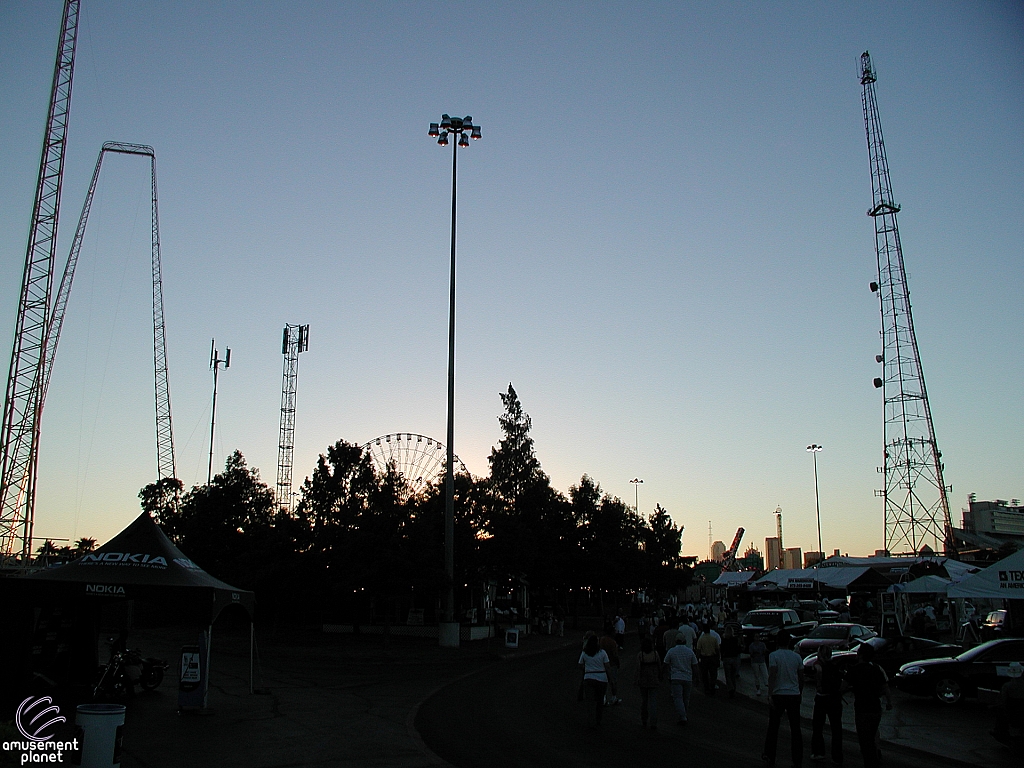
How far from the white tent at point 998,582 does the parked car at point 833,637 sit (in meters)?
3.98

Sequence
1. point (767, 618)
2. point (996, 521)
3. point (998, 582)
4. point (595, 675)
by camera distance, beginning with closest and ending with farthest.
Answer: point (595, 675), point (998, 582), point (767, 618), point (996, 521)

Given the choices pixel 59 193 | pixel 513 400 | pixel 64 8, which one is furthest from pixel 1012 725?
pixel 64 8

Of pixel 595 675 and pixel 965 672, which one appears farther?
pixel 965 672

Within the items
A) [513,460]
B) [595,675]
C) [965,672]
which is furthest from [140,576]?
[513,460]

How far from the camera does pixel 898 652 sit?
22.5 meters

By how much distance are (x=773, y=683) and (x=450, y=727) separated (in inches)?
235

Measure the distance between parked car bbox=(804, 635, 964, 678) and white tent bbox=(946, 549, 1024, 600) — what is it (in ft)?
5.28

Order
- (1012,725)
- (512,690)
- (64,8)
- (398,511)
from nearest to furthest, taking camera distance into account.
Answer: (1012,725), (512,690), (398,511), (64,8)

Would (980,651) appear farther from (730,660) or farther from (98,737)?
(98,737)

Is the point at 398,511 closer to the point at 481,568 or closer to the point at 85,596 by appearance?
the point at 481,568

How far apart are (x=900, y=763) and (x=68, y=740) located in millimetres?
12099

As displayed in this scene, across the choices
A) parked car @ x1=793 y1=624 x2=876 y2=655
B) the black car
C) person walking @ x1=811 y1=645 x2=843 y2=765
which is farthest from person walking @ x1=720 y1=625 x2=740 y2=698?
person walking @ x1=811 y1=645 x2=843 y2=765

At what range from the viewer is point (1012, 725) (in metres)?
12.5

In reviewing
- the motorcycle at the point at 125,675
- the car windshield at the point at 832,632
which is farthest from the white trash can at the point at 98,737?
the car windshield at the point at 832,632
